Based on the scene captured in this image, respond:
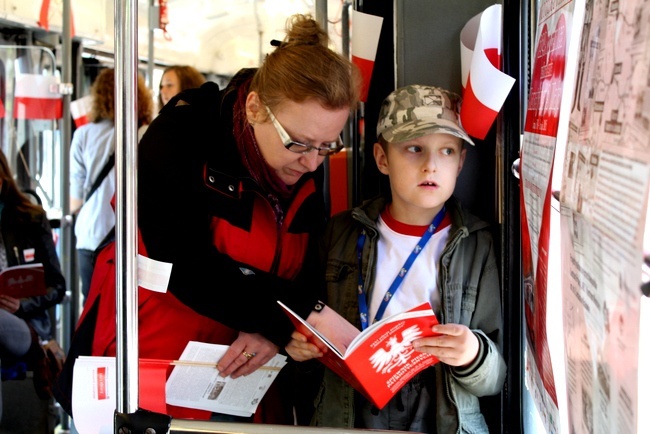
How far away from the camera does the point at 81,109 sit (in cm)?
457

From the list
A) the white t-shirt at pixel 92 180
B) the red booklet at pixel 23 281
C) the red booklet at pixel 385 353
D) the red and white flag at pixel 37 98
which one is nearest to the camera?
the red booklet at pixel 385 353

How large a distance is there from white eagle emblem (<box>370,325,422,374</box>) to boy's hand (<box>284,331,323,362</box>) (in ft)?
0.81

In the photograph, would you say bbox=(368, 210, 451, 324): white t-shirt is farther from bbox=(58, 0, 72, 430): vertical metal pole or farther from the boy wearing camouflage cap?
bbox=(58, 0, 72, 430): vertical metal pole

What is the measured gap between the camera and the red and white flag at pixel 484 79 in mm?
1704

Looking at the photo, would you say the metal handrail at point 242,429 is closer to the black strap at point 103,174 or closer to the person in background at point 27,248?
the person in background at point 27,248

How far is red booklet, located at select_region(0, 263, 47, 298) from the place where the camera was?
3414 millimetres

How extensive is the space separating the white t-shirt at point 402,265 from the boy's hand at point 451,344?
203mm

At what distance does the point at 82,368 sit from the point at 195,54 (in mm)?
6061

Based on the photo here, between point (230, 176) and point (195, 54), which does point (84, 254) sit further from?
point (195, 54)

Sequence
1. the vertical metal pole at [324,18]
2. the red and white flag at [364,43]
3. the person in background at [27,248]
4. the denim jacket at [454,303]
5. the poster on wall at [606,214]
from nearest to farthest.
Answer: the poster on wall at [606,214] < the denim jacket at [454,303] < the red and white flag at [364,43] < the vertical metal pole at [324,18] < the person in background at [27,248]

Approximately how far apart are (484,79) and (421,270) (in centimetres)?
46

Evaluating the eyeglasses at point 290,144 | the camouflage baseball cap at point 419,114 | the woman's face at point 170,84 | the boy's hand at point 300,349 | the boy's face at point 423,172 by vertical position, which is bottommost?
the boy's hand at point 300,349

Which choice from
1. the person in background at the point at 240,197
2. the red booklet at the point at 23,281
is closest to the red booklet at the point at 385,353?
the person in background at the point at 240,197

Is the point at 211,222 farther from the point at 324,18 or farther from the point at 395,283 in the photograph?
the point at 324,18
